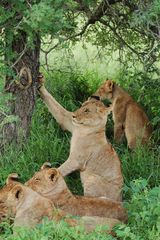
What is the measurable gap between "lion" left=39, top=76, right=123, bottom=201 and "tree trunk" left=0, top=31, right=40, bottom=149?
49 centimetres

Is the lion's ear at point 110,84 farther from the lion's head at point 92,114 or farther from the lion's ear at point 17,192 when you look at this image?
the lion's ear at point 17,192

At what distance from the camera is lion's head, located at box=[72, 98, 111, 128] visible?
655 centimetres

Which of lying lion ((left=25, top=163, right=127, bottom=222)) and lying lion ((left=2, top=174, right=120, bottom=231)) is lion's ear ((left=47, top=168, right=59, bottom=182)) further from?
lying lion ((left=2, top=174, right=120, bottom=231))

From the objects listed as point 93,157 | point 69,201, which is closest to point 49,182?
point 69,201

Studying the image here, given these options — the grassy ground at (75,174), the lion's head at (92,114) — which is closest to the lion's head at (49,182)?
the grassy ground at (75,174)

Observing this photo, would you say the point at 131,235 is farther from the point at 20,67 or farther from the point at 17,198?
the point at 20,67

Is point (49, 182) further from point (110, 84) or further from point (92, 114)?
point (110, 84)

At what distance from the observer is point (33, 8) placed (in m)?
5.37

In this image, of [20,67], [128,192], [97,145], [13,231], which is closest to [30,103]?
[20,67]

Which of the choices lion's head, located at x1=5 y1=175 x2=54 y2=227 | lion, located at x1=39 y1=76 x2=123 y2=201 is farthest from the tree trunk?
lion's head, located at x1=5 y1=175 x2=54 y2=227

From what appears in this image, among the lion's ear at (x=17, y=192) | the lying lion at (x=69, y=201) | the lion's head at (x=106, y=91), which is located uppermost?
the lion's head at (x=106, y=91)

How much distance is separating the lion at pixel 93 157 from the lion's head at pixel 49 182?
694 mm

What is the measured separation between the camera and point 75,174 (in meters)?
6.82

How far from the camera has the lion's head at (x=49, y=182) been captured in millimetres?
5637
